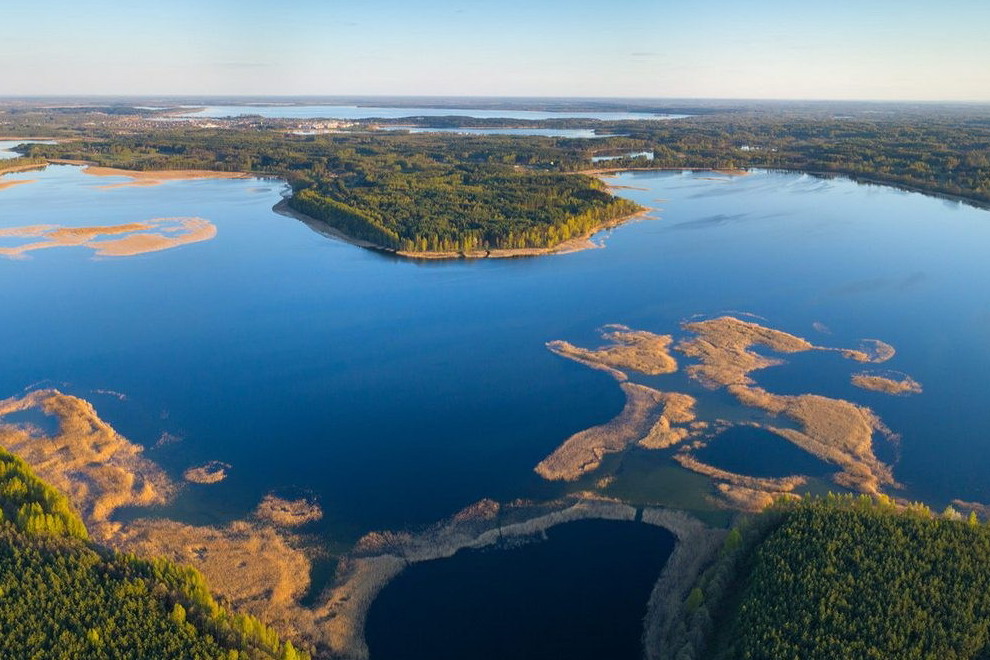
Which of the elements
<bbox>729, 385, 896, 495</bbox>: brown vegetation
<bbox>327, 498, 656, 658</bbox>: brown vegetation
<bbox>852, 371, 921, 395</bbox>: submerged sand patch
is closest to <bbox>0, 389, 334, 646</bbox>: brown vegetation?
<bbox>327, 498, 656, 658</bbox>: brown vegetation

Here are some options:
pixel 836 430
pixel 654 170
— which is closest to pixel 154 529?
pixel 836 430

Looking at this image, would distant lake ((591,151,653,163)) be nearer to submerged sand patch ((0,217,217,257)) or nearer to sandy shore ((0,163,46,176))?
submerged sand patch ((0,217,217,257))

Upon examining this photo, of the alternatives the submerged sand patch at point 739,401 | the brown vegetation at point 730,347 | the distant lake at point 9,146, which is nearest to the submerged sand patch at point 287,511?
the submerged sand patch at point 739,401

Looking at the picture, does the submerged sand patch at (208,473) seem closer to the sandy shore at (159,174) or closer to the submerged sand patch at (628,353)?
the submerged sand patch at (628,353)

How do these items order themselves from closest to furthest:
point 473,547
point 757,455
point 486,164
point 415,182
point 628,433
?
point 473,547 → point 757,455 → point 628,433 → point 415,182 → point 486,164

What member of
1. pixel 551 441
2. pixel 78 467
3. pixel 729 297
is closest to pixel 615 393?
pixel 551 441

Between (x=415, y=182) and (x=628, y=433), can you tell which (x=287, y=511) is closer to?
(x=628, y=433)
